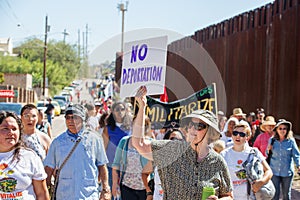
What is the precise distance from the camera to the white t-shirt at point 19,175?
4289 millimetres

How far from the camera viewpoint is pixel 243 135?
6.21 m

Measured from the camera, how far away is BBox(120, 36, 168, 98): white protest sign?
16.9 ft

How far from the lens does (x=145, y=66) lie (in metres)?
5.22

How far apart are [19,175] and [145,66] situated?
159 centimetres

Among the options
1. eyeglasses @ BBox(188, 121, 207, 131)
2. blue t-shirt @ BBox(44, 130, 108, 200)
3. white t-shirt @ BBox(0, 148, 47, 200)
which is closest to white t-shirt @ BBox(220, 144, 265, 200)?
blue t-shirt @ BBox(44, 130, 108, 200)

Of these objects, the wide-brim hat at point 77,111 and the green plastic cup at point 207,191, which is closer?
the green plastic cup at point 207,191

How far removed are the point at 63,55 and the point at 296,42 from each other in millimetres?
61154

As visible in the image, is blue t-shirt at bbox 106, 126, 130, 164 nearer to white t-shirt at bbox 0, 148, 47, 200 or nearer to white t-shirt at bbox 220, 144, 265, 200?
white t-shirt at bbox 220, 144, 265, 200

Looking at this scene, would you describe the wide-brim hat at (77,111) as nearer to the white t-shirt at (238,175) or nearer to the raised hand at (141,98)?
the raised hand at (141,98)

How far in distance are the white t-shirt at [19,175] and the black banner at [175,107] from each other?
119 inches

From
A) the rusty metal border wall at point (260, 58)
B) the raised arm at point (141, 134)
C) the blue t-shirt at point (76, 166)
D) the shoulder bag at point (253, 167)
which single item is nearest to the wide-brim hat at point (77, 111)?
the blue t-shirt at point (76, 166)

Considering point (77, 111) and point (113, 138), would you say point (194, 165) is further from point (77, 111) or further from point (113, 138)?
point (113, 138)

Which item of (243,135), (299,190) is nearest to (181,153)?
(243,135)

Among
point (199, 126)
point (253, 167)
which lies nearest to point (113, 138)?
point (253, 167)
